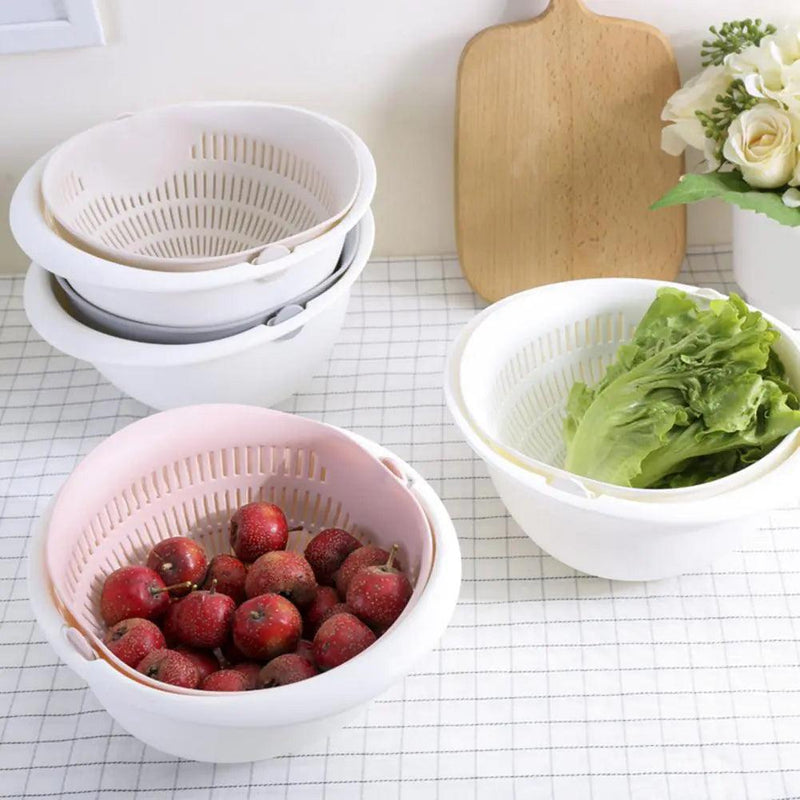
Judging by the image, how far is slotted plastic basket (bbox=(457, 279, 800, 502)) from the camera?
3.53 ft

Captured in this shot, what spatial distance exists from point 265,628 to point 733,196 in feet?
2.06

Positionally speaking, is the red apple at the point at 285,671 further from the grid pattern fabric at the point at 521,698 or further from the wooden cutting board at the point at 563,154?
the wooden cutting board at the point at 563,154

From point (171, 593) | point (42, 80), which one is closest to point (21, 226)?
point (42, 80)

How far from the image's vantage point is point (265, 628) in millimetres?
893

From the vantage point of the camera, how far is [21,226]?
1126 mm

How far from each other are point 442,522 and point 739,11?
0.72 meters

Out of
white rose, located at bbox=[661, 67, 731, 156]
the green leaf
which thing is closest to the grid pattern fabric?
the green leaf

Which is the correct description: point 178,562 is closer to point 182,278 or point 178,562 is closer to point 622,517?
point 182,278

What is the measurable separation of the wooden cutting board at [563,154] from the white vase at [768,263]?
11cm

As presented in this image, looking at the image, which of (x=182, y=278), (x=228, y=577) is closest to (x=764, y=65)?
(x=182, y=278)

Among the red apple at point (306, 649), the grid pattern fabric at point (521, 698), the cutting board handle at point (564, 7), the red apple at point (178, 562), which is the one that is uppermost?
the cutting board handle at point (564, 7)

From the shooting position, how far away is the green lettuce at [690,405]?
3.15 feet

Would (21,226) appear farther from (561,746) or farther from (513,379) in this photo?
(561,746)

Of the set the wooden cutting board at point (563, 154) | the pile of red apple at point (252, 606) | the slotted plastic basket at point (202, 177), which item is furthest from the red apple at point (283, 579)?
the wooden cutting board at point (563, 154)
